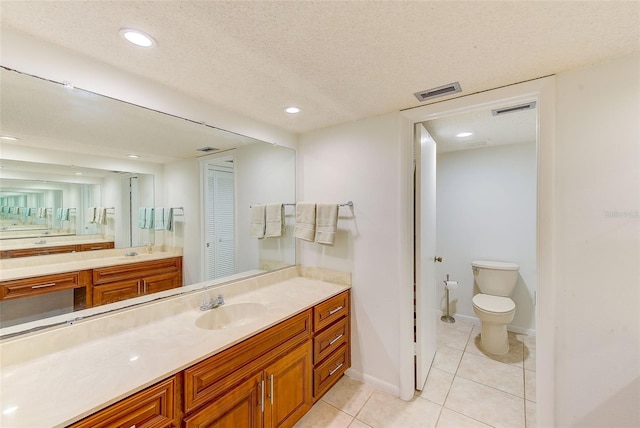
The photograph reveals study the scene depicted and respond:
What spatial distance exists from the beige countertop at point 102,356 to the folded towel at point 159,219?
18.7 inches

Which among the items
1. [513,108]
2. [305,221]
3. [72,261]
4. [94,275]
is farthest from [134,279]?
[513,108]

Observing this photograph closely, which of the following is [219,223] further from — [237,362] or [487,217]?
[487,217]

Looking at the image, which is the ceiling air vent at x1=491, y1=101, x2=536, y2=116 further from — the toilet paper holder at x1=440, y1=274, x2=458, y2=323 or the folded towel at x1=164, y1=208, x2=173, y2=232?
the folded towel at x1=164, y1=208, x2=173, y2=232

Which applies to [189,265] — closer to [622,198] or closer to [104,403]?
[104,403]

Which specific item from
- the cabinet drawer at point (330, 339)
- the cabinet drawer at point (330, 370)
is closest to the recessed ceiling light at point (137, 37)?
the cabinet drawer at point (330, 339)

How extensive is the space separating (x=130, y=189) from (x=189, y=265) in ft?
1.98

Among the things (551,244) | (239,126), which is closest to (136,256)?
(239,126)

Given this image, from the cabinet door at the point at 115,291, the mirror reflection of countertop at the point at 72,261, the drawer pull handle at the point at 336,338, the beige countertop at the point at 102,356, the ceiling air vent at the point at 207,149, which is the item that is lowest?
the drawer pull handle at the point at 336,338

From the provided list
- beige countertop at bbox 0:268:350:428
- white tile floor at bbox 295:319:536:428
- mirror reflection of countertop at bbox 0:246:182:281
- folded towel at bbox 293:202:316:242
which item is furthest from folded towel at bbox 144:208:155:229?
white tile floor at bbox 295:319:536:428

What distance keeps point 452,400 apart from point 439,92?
216cm

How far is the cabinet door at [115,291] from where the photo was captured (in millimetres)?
1403

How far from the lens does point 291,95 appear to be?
5.41 feet

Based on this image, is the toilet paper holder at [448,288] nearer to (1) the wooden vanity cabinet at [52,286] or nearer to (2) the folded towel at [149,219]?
(2) the folded towel at [149,219]

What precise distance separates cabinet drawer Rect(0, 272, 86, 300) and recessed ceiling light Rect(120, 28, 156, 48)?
47.0 inches
